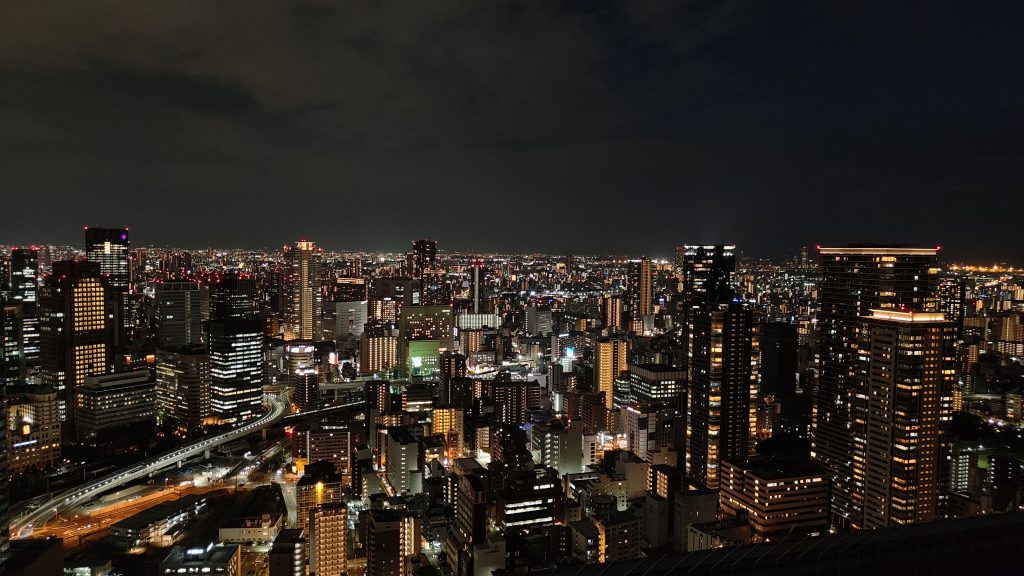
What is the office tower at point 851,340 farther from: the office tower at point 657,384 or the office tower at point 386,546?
the office tower at point 386,546

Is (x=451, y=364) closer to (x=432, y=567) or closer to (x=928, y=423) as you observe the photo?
(x=432, y=567)

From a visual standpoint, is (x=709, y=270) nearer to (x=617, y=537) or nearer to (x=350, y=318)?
(x=617, y=537)

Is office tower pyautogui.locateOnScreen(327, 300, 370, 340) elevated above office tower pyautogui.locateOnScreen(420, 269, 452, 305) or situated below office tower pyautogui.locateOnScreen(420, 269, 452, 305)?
below

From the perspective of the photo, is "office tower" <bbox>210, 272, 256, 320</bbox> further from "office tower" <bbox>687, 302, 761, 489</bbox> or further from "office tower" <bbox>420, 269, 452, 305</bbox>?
"office tower" <bbox>687, 302, 761, 489</bbox>

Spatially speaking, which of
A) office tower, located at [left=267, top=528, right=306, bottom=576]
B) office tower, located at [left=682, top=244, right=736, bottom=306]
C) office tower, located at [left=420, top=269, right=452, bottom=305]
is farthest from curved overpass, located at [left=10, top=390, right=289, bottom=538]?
office tower, located at [left=420, top=269, right=452, bottom=305]

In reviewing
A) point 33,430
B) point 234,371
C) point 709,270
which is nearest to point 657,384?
point 709,270

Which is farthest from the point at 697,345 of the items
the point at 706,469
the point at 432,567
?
the point at 432,567
